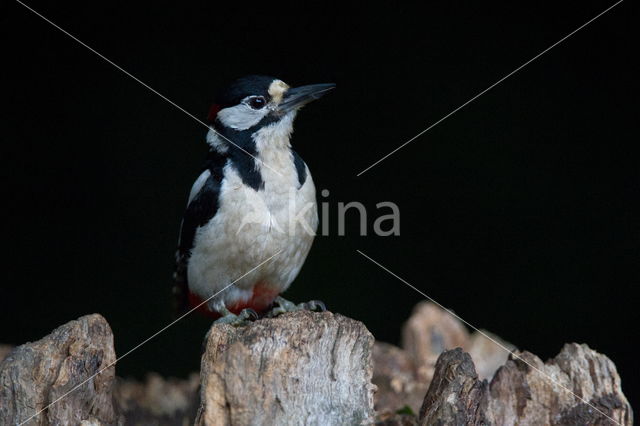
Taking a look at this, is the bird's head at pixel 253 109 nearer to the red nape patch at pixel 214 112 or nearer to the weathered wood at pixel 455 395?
the red nape patch at pixel 214 112

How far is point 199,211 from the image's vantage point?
3.69 m

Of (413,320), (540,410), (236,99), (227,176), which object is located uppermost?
(236,99)

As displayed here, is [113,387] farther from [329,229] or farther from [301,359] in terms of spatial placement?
[329,229]

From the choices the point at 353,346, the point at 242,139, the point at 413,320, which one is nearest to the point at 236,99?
the point at 242,139

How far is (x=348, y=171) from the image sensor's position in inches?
213

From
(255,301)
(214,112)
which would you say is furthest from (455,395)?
(214,112)

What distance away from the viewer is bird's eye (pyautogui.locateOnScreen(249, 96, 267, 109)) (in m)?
3.70

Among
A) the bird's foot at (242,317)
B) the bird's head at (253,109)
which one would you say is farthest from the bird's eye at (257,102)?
the bird's foot at (242,317)

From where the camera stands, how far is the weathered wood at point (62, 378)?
2.75 m

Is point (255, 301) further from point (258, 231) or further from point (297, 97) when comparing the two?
point (297, 97)

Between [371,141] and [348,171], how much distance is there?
0.81 feet

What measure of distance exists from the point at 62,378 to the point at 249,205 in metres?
1.09

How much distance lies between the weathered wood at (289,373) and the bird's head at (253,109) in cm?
110

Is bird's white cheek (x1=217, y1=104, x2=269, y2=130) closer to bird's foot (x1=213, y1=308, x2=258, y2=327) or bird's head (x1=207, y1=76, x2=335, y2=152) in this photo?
bird's head (x1=207, y1=76, x2=335, y2=152)
